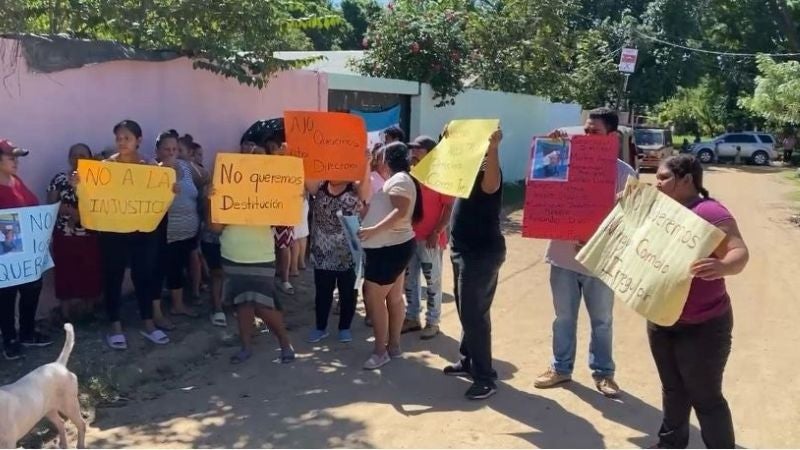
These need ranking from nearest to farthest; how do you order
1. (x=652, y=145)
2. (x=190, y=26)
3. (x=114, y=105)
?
1. (x=114, y=105)
2. (x=190, y=26)
3. (x=652, y=145)

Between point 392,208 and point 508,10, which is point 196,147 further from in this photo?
point 508,10

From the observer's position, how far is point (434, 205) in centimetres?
654

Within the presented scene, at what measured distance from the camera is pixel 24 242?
5.57 metres

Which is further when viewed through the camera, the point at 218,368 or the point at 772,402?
the point at 218,368

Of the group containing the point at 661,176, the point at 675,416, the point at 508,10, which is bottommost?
the point at 675,416

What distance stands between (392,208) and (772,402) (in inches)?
113

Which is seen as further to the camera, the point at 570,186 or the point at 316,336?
the point at 316,336

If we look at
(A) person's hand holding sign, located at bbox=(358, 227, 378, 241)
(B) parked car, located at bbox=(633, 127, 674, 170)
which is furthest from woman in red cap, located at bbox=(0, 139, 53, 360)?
(B) parked car, located at bbox=(633, 127, 674, 170)

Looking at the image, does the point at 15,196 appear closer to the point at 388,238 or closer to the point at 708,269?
the point at 388,238

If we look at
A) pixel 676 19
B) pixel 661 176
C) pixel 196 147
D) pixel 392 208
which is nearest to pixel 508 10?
pixel 196 147

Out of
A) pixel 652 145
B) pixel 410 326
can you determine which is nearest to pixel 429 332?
pixel 410 326

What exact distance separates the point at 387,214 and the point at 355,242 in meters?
0.54

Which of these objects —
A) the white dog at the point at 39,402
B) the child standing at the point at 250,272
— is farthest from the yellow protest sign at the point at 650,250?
the white dog at the point at 39,402

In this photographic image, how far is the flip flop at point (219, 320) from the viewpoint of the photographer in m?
7.06
